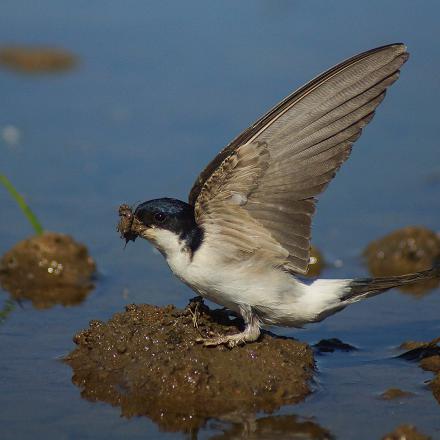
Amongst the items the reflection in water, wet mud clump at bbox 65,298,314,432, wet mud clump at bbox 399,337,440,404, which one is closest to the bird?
wet mud clump at bbox 65,298,314,432

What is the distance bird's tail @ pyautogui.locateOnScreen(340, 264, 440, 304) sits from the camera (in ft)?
18.7

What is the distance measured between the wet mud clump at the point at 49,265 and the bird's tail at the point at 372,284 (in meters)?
2.15

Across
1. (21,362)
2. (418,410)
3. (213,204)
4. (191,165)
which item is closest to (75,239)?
(191,165)

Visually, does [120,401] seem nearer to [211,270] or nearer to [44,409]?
[44,409]

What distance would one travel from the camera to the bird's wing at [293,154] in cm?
536

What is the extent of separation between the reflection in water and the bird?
497 millimetres

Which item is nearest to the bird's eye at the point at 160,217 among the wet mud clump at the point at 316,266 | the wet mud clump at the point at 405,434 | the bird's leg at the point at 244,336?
the bird's leg at the point at 244,336

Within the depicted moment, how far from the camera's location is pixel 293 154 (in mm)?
5438

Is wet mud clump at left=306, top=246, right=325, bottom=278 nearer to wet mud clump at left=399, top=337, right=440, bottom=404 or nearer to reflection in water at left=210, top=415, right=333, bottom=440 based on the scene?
wet mud clump at left=399, top=337, right=440, bottom=404

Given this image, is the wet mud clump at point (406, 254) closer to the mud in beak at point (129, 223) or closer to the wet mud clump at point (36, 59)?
the mud in beak at point (129, 223)

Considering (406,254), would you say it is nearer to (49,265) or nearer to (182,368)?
(49,265)

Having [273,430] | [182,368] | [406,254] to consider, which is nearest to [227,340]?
[182,368]

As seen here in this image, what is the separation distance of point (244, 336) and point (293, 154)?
35.1 inches

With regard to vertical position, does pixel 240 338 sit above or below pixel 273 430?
above
